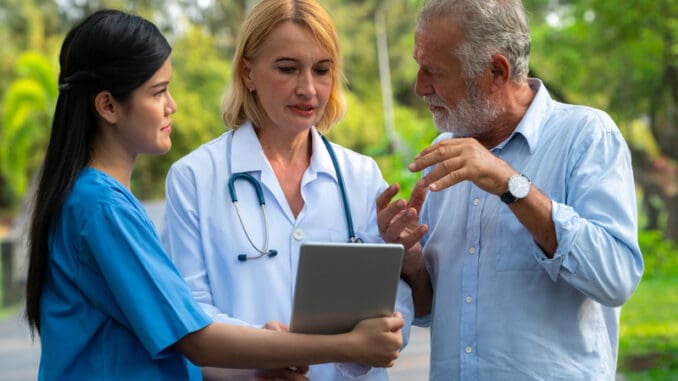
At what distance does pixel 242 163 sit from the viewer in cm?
318

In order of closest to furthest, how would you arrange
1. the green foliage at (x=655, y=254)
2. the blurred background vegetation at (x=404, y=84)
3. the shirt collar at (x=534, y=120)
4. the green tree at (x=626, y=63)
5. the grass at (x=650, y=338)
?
the shirt collar at (x=534, y=120) < the green foliage at (x=655, y=254) < the grass at (x=650, y=338) < the blurred background vegetation at (x=404, y=84) < the green tree at (x=626, y=63)

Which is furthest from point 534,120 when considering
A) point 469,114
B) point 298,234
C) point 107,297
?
point 107,297

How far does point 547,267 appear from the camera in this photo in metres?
2.75

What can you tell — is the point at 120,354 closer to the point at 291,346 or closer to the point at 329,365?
the point at 291,346

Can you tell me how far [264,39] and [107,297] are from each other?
3.67 feet

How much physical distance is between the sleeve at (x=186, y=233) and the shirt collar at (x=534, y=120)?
3.24 feet

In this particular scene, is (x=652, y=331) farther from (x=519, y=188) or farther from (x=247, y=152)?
(x=519, y=188)

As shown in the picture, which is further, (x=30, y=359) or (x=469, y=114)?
(x=30, y=359)

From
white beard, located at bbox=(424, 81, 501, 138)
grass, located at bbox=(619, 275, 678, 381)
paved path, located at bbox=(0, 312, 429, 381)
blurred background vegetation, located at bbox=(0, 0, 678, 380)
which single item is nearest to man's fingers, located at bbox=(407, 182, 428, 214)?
white beard, located at bbox=(424, 81, 501, 138)

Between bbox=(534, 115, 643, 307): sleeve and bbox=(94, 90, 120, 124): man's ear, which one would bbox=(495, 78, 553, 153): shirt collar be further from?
bbox=(94, 90, 120, 124): man's ear

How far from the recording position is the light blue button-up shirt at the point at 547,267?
272 centimetres

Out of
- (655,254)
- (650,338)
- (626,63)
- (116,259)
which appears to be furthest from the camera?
(626,63)

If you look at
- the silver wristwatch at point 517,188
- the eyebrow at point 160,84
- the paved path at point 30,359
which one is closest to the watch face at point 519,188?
the silver wristwatch at point 517,188

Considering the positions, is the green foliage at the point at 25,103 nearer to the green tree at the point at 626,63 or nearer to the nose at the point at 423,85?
the green tree at the point at 626,63
